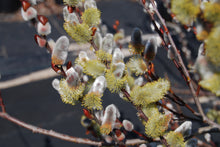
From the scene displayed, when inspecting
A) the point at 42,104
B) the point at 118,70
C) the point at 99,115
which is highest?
the point at 118,70

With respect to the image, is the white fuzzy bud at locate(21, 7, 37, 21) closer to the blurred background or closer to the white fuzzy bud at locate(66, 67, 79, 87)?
the white fuzzy bud at locate(66, 67, 79, 87)

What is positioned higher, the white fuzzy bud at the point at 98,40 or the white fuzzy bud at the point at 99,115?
the white fuzzy bud at the point at 98,40

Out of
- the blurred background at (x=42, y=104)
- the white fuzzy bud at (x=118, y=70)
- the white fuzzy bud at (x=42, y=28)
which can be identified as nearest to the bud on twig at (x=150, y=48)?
the white fuzzy bud at (x=118, y=70)

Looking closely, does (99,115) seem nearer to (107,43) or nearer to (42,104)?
(107,43)

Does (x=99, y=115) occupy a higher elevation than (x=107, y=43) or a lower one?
lower

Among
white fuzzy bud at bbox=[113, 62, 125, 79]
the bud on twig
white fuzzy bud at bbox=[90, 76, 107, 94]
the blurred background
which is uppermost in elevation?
the bud on twig

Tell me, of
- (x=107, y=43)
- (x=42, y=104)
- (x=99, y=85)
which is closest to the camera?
(x=99, y=85)

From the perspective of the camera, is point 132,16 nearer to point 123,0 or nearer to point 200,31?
point 123,0

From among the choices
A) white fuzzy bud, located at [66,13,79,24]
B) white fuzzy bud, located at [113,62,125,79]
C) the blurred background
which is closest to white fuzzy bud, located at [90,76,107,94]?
white fuzzy bud, located at [113,62,125,79]

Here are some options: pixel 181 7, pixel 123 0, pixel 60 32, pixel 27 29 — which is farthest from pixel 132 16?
pixel 181 7

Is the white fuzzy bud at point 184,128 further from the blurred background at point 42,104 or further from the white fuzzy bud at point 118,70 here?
the blurred background at point 42,104

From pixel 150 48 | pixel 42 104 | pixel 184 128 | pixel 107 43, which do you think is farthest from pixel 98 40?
pixel 42 104

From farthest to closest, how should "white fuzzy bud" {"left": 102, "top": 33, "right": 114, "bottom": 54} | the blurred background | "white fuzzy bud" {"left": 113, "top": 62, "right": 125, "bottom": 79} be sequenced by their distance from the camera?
the blurred background
"white fuzzy bud" {"left": 102, "top": 33, "right": 114, "bottom": 54}
"white fuzzy bud" {"left": 113, "top": 62, "right": 125, "bottom": 79}
